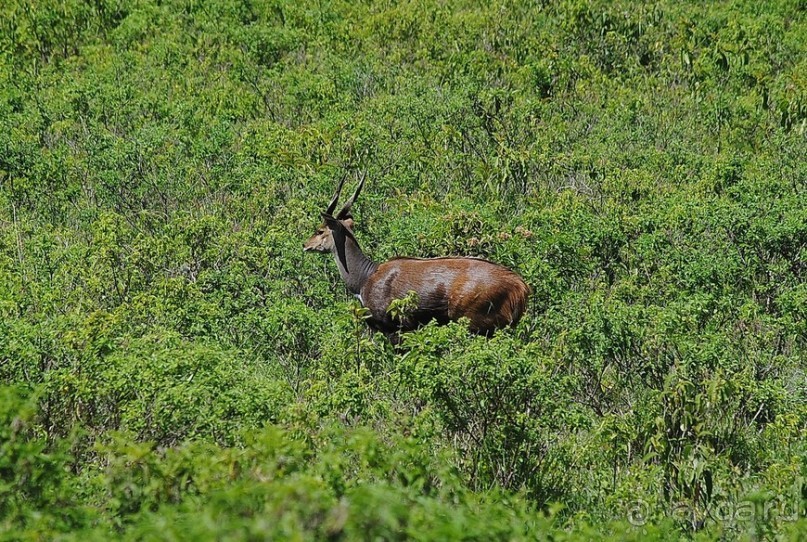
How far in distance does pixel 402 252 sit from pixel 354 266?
856 mm

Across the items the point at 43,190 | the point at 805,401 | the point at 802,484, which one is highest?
the point at 43,190

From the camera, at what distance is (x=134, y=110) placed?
1641 centimetres

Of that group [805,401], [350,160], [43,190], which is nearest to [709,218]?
[805,401]

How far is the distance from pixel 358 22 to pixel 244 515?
55.9 feet

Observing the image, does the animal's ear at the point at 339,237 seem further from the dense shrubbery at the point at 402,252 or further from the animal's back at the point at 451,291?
the animal's back at the point at 451,291

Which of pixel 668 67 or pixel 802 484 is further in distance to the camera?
pixel 668 67

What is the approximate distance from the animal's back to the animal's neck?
11.9 inches

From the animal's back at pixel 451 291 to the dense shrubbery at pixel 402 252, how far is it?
1.19 ft

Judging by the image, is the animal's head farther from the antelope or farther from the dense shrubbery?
the dense shrubbery

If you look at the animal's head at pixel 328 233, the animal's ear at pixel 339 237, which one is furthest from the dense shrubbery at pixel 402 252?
the animal's ear at pixel 339 237

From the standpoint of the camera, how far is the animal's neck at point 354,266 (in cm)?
1109

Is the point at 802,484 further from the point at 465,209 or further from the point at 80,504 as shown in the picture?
the point at 465,209

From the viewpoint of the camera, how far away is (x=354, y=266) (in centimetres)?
1120

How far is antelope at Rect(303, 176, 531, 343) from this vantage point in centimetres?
995
